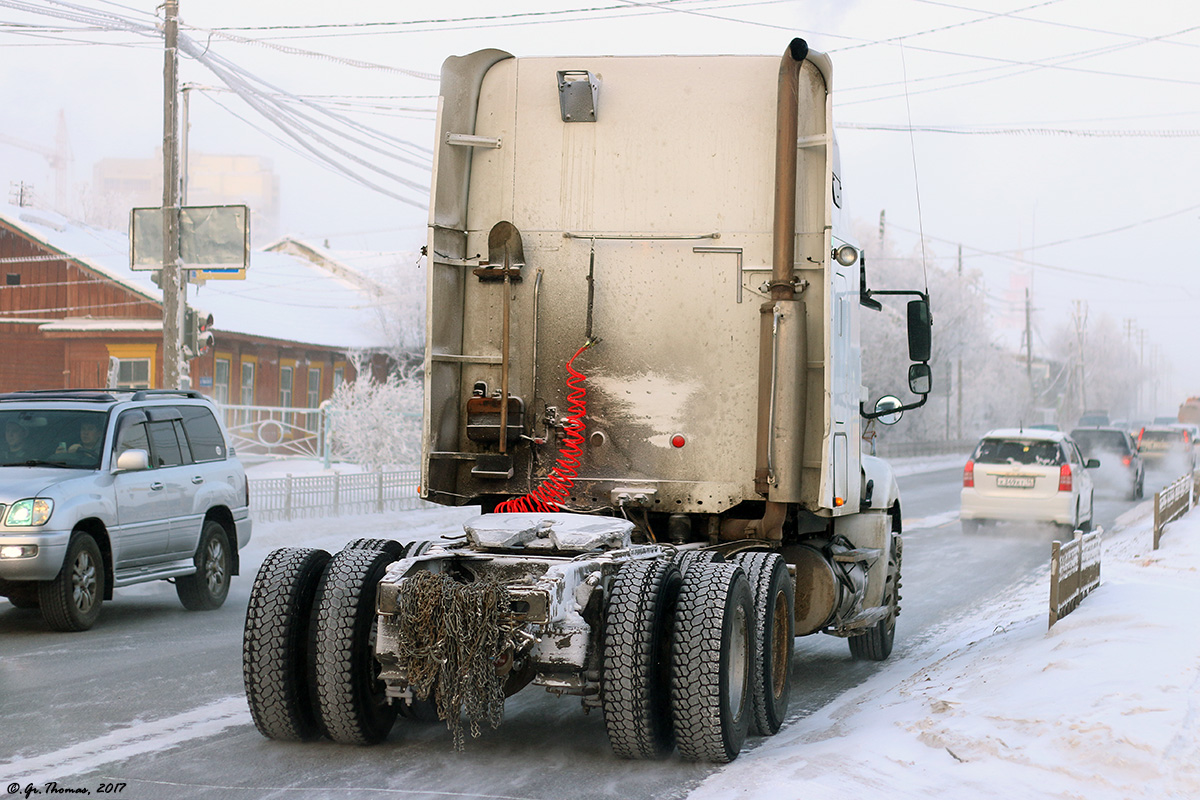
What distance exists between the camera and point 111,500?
1049cm

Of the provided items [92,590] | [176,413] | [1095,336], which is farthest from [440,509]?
[1095,336]

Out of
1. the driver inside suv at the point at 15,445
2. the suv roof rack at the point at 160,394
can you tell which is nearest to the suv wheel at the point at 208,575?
the suv roof rack at the point at 160,394

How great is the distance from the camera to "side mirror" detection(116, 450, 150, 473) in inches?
406

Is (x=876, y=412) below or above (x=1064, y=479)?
above

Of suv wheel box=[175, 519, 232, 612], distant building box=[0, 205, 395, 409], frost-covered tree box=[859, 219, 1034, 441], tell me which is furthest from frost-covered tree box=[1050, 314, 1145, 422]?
suv wheel box=[175, 519, 232, 612]

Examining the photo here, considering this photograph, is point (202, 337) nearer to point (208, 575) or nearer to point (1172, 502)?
point (208, 575)

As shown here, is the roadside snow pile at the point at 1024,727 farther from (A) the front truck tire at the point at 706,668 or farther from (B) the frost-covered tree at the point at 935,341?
(B) the frost-covered tree at the point at 935,341

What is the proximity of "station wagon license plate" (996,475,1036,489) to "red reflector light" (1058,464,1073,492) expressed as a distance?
40 centimetres

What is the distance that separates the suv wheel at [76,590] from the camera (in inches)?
388

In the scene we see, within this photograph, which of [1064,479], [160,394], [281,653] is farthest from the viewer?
[1064,479]

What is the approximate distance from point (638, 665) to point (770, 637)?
3.53 ft

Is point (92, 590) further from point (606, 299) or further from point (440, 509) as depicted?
point (440, 509)

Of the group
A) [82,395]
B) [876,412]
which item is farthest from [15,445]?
[876,412]

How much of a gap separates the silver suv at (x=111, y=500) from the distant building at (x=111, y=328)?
2332 centimetres
